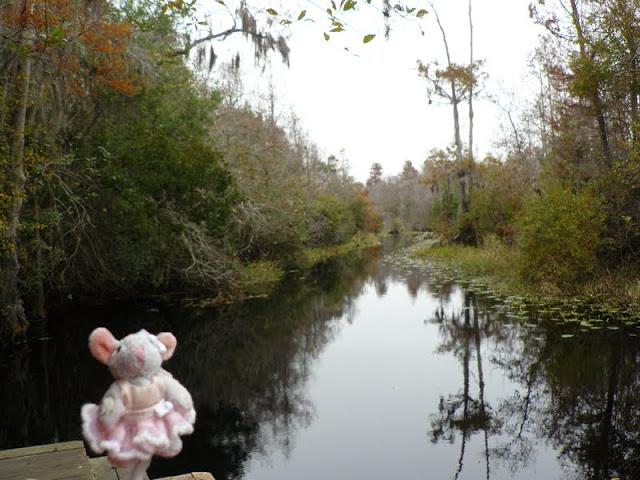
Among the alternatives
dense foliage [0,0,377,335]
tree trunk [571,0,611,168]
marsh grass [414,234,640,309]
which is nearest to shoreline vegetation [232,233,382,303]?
dense foliage [0,0,377,335]

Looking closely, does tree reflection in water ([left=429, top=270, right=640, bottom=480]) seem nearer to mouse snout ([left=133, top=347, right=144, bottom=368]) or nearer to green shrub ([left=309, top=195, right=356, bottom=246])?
mouse snout ([left=133, top=347, right=144, bottom=368])

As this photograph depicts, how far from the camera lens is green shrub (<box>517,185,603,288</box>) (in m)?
12.0

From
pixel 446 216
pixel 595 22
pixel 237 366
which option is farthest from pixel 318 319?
pixel 446 216

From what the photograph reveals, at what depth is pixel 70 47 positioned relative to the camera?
9172 millimetres

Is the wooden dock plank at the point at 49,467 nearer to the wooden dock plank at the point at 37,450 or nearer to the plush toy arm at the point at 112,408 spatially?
the wooden dock plank at the point at 37,450

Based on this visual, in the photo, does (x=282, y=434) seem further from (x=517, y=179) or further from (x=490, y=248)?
(x=517, y=179)

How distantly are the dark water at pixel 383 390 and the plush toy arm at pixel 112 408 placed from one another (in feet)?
11.1

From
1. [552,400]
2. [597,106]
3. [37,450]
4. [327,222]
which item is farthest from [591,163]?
[327,222]

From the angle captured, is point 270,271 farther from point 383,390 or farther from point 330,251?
point 330,251

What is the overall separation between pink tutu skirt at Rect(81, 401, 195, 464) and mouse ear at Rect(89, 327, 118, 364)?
18cm

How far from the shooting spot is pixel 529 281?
44.9 feet

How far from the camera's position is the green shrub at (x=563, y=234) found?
1199 cm

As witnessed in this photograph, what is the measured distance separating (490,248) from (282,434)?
14.9 metres

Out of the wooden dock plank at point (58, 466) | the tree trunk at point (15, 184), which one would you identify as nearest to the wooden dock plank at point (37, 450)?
the wooden dock plank at point (58, 466)
